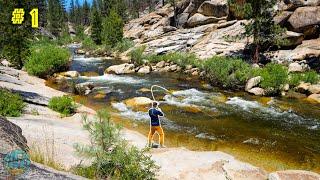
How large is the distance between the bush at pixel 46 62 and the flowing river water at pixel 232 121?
480 centimetres

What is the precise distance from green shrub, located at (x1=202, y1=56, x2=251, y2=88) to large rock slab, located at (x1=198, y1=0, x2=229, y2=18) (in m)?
28.2

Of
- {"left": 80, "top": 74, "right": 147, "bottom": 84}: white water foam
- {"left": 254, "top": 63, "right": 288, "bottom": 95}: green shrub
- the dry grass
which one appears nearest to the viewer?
the dry grass

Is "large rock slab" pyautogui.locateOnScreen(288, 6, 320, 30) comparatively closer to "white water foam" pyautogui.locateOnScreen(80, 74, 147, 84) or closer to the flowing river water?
the flowing river water

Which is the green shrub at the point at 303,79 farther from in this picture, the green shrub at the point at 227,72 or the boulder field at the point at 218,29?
the boulder field at the point at 218,29

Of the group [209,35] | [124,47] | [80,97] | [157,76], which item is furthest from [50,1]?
[80,97]

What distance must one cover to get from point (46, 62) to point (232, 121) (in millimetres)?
22667

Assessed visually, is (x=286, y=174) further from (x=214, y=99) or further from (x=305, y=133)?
(x=214, y=99)

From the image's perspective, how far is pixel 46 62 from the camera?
1448 inches

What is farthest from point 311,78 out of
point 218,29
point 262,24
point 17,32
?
point 218,29

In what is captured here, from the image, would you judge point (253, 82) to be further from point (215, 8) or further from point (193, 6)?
point (193, 6)

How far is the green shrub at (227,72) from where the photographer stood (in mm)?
30913

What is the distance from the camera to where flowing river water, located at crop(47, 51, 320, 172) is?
51.9ft

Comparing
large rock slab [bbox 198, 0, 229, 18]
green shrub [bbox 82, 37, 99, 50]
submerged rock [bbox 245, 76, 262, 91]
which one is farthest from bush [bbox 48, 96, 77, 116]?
green shrub [bbox 82, 37, 99, 50]

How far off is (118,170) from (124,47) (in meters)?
55.5
